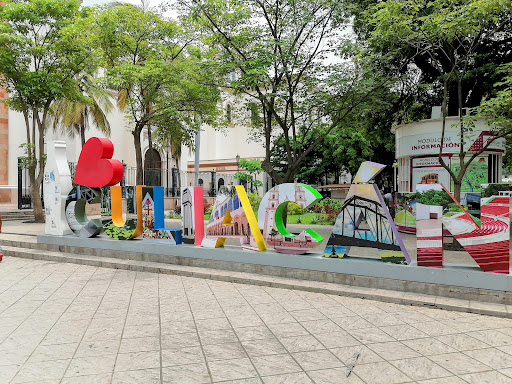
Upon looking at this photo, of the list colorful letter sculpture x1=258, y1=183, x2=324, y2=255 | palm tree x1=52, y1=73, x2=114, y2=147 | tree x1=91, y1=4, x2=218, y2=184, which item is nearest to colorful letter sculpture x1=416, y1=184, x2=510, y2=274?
colorful letter sculpture x1=258, y1=183, x2=324, y2=255

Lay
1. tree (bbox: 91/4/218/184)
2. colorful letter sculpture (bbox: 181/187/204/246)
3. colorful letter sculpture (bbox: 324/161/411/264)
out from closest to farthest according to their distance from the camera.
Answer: colorful letter sculpture (bbox: 324/161/411/264)
colorful letter sculpture (bbox: 181/187/204/246)
tree (bbox: 91/4/218/184)

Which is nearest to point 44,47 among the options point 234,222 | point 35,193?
point 35,193

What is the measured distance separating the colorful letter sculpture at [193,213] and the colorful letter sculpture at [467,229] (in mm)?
4219

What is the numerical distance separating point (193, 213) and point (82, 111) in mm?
18840

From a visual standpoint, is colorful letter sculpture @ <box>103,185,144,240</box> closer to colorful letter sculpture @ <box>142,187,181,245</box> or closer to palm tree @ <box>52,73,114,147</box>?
colorful letter sculpture @ <box>142,187,181,245</box>

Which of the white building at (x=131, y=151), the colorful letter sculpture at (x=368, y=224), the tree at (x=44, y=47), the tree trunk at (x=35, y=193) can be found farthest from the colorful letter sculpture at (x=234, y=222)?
the tree trunk at (x=35, y=193)

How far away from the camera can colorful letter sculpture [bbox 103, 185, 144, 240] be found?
9.17 metres

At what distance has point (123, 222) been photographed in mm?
9641

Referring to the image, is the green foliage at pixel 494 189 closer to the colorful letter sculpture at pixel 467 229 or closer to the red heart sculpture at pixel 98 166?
the colorful letter sculpture at pixel 467 229

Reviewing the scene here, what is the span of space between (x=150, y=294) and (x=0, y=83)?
42.2 feet

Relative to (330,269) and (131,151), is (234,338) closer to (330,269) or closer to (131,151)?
(330,269)

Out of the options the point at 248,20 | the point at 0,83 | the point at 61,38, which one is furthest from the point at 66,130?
the point at 248,20

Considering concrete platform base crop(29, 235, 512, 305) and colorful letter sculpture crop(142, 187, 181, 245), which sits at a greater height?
colorful letter sculpture crop(142, 187, 181, 245)

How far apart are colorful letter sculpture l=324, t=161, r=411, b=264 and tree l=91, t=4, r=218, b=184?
769 cm
